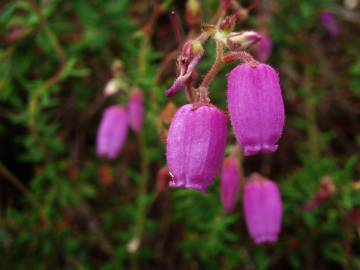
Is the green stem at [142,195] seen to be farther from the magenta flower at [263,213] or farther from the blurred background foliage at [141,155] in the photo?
the magenta flower at [263,213]

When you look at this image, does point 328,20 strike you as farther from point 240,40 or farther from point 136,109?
point 240,40

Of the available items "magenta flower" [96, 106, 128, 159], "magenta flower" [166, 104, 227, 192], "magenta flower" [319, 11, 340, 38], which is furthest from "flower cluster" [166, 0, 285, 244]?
"magenta flower" [319, 11, 340, 38]

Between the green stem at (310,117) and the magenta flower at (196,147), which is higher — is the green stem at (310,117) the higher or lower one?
the lower one

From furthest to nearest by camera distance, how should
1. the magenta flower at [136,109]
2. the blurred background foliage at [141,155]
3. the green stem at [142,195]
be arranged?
the green stem at [142,195]
the blurred background foliage at [141,155]
the magenta flower at [136,109]

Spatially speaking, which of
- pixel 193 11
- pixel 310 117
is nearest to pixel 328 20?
pixel 310 117

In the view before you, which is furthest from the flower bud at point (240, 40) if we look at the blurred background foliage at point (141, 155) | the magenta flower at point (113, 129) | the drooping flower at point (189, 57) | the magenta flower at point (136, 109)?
the magenta flower at point (113, 129)

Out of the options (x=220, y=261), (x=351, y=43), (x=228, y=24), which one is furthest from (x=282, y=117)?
(x=351, y=43)

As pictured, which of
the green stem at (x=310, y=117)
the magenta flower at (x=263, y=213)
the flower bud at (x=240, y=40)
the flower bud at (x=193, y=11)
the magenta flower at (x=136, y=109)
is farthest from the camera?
the green stem at (x=310, y=117)
